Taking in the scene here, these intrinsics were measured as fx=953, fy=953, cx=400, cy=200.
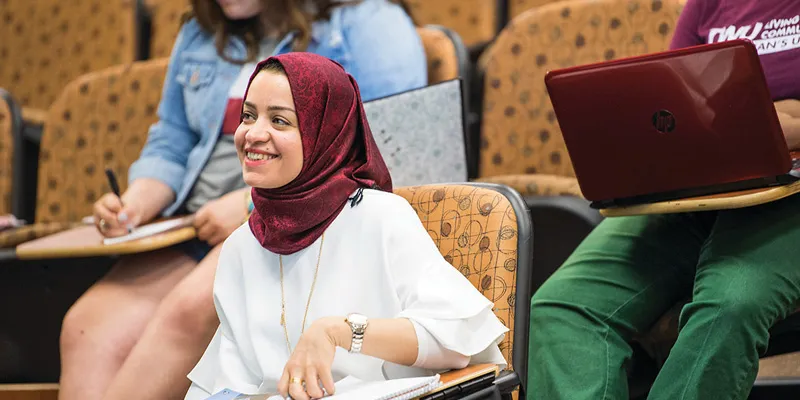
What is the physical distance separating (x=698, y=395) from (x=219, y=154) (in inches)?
39.0

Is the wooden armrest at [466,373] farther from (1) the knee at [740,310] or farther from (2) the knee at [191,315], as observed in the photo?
(2) the knee at [191,315]

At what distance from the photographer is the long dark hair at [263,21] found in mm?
1797

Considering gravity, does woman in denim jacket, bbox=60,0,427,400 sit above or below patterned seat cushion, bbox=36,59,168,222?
above

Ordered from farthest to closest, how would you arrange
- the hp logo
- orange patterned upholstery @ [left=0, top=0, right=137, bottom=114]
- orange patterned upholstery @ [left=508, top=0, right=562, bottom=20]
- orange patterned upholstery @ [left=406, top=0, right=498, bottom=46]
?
orange patterned upholstery @ [left=0, top=0, right=137, bottom=114] < orange patterned upholstery @ [left=406, top=0, right=498, bottom=46] < orange patterned upholstery @ [left=508, top=0, right=562, bottom=20] < the hp logo

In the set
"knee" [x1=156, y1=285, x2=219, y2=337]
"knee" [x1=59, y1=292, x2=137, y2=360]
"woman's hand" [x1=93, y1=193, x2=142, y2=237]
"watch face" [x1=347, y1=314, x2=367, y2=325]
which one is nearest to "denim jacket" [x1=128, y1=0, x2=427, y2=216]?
"woman's hand" [x1=93, y1=193, x2=142, y2=237]

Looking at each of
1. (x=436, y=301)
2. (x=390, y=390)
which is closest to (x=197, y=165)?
(x=436, y=301)

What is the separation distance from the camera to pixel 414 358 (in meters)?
1.04

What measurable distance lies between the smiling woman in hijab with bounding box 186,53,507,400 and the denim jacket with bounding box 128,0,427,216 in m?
0.54

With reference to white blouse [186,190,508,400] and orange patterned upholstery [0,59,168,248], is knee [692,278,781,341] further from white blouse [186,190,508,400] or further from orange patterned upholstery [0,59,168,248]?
orange patterned upholstery [0,59,168,248]

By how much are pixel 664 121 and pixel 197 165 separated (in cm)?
92

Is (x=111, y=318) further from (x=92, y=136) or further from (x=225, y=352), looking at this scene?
(x=92, y=136)

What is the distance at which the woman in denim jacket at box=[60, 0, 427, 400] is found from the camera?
1.51 metres

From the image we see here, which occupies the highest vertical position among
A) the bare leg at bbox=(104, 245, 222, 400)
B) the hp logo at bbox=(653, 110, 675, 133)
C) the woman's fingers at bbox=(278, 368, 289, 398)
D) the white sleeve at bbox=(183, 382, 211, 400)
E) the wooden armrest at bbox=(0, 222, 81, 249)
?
the hp logo at bbox=(653, 110, 675, 133)

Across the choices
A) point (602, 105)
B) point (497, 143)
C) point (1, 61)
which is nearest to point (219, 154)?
point (497, 143)
